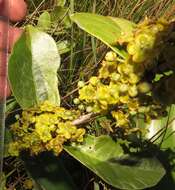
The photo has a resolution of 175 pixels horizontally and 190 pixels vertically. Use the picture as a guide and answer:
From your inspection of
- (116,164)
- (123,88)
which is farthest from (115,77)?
(116,164)

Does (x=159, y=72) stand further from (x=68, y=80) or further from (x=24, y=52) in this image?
(x=68, y=80)

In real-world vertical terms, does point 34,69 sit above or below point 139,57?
below

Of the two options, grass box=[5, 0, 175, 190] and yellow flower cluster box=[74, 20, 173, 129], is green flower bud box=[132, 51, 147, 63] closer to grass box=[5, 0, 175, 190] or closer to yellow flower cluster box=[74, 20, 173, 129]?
yellow flower cluster box=[74, 20, 173, 129]

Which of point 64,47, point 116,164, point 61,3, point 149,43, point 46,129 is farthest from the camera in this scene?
point 61,3

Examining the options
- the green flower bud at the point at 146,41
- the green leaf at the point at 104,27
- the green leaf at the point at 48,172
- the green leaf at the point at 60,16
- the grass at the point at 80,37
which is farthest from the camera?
the green leaf at the point at 60,16

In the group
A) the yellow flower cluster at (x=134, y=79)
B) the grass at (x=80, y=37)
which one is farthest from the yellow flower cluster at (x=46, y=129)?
the grass at (x=80, y=37)

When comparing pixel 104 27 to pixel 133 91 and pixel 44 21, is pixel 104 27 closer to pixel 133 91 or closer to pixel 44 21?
pixel 133 91

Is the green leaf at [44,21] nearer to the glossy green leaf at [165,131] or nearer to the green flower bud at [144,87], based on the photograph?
the glossy green leaf at [165,131]
